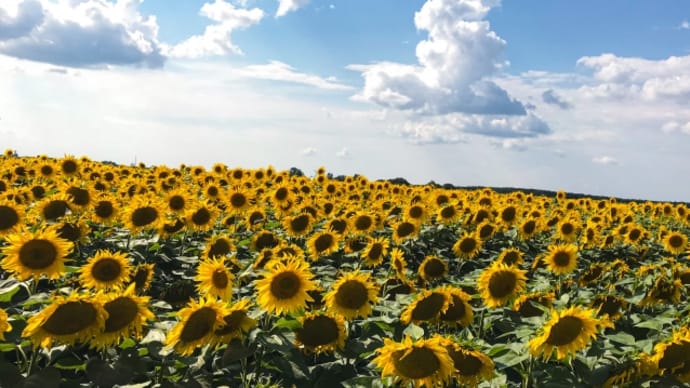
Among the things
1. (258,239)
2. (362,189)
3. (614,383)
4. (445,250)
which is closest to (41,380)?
(614,383)

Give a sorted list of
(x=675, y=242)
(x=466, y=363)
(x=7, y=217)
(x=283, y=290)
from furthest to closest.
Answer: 1. (x=675, y=242)
2. (x=7, y=217)
3. (x=283, y=290)
4. (x=466, y=363)

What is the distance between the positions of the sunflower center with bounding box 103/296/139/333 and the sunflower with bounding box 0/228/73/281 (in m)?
2.27

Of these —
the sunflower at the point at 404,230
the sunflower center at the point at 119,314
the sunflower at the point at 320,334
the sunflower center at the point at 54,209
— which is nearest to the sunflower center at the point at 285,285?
the sunflower at the point at 320,334

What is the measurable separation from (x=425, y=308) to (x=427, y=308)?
22 millimetres

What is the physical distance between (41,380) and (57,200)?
260 inches

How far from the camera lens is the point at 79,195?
1107cm

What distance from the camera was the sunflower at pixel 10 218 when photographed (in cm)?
933

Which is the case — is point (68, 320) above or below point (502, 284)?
below

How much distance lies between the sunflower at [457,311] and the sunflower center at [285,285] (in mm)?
1501

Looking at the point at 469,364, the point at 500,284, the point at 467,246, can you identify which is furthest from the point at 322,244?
the point at 469,364

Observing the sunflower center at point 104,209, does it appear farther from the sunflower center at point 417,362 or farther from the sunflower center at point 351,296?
the sunflower center at point 417,362

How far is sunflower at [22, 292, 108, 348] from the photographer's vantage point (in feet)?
15.9

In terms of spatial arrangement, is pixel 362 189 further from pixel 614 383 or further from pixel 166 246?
pixel 614 383

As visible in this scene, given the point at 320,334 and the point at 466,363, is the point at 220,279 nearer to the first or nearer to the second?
the point at 320,334
